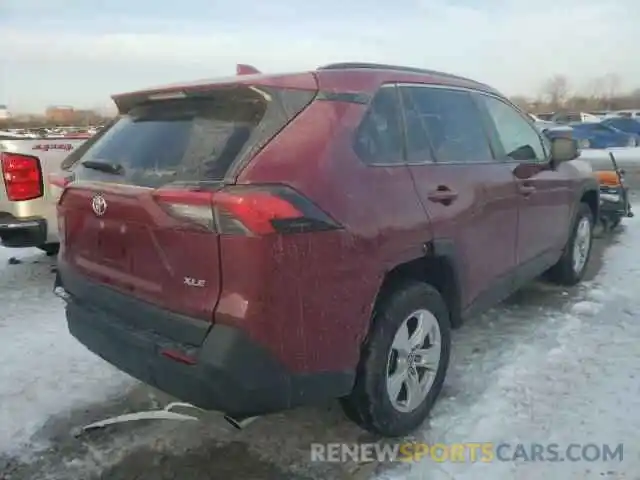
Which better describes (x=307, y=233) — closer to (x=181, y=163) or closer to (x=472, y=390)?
(x=181, y=163)

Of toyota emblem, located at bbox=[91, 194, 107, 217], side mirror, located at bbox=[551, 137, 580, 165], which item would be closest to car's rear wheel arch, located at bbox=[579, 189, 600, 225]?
side mirror, located at bbox=[551, 137, 580, 165]

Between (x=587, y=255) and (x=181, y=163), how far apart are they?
454 cm

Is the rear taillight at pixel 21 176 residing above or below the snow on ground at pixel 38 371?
above

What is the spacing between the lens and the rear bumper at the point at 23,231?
5.48 meters

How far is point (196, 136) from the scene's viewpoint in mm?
2590

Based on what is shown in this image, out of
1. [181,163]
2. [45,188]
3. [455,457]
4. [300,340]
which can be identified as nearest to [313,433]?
[455,457]

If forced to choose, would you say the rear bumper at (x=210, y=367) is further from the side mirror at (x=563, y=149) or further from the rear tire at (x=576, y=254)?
the rear tire at (x=576, y=254)

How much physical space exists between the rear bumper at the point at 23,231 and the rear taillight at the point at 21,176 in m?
0.22

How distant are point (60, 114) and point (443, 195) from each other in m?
22.1

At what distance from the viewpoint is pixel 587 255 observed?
5805 mm

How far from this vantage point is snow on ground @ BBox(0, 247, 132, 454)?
326cm

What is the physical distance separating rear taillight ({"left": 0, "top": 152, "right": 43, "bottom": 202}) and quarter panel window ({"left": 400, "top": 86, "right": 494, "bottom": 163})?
387 cm

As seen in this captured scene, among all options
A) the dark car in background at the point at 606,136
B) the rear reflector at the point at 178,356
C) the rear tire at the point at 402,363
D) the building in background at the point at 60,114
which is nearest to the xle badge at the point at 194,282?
the rear reflector at the point at 178,356

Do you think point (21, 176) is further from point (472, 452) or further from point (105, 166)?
point (472, 452)
